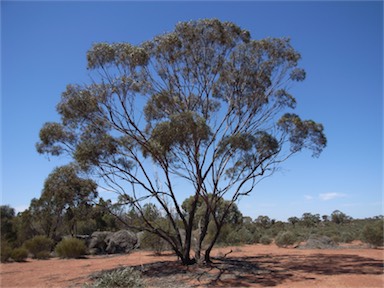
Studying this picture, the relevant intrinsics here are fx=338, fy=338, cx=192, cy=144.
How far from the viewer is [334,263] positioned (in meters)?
13.7

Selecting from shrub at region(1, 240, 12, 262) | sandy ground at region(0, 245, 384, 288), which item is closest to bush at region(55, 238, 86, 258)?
shrub at region(1, 240, 12, 262)

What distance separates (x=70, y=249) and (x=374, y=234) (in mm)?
19413

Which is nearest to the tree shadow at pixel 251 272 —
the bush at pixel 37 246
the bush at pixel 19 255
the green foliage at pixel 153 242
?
the green foliage at pixel 153 242

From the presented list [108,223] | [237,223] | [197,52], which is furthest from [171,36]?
[108,223]

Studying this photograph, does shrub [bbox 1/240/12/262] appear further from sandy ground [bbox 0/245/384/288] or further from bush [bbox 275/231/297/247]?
bush [bbox 275/231/297/247]

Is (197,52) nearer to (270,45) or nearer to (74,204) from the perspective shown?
(270,45)

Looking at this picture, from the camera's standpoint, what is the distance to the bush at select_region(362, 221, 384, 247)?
69.2 feet

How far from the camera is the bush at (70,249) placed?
2192 cm

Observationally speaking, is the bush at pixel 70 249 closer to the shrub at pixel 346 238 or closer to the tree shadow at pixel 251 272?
the tree shadow at pixel 251 272

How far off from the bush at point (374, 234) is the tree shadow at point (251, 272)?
25.2 ft

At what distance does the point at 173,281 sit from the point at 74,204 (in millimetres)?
5934

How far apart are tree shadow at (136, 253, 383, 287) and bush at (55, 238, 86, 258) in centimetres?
957

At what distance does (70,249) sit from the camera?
71.6 feet

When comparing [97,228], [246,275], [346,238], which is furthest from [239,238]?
[97,228]
